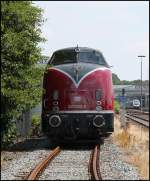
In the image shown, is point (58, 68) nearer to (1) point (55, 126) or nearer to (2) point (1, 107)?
(1) point (55, 126)

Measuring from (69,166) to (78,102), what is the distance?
5043mm

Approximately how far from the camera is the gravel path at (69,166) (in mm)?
13484

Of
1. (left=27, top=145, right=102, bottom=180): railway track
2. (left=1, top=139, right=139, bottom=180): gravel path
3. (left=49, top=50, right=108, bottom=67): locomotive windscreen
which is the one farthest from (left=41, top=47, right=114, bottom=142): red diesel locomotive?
(left=27, top=145, right=102, bottom=180): railway track

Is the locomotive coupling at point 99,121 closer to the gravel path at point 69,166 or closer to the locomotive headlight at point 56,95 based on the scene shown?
the gravel path at point 69,166

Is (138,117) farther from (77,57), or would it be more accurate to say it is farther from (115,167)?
(115,167)

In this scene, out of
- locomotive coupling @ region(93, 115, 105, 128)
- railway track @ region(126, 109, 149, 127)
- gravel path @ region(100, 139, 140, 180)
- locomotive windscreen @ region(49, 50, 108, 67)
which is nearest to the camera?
gravel path @ region(100, 139, 140, 180)

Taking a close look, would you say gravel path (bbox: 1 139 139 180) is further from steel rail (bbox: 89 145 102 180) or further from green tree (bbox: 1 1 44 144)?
green tree (bbox: 1 1 44 144)

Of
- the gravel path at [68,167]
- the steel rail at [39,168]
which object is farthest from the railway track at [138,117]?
the steel rail at [39,168]

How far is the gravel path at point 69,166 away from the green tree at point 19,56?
1.81 m

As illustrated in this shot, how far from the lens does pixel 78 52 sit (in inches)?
835

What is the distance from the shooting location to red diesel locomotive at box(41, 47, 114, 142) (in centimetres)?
2005

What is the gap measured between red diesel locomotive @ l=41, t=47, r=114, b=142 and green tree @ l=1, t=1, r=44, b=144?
1353 millimetres

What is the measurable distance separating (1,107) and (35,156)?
6.18 feet

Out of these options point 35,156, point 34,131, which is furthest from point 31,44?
point 34,131
